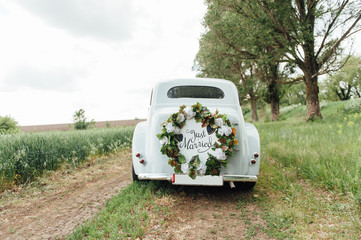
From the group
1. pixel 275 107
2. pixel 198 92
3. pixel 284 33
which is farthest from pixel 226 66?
pixel 198 92

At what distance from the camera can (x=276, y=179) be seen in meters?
4.73

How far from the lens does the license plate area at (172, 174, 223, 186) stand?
3.53 m

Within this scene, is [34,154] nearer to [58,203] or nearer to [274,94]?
[58,203]

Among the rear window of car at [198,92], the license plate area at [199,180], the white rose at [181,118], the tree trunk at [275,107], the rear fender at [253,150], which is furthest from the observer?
the tree trunk at [275,107]

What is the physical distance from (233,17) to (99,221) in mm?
11953

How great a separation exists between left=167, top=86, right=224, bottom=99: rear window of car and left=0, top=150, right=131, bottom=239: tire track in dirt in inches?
99.9

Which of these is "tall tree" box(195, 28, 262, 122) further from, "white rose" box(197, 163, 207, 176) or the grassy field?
"white rose" box(197, 163, 207, 176)

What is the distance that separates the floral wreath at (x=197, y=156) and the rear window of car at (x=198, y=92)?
1114 millimetres

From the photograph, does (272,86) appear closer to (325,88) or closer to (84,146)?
(84,146)

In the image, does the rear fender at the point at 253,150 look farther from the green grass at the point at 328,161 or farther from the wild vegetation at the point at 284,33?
the wild vegetation at the point at 284,33

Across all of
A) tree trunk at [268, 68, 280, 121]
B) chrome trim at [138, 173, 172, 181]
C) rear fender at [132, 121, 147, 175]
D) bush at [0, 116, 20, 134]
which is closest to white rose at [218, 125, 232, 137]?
chrome trim at [138, 173, 172, 181]

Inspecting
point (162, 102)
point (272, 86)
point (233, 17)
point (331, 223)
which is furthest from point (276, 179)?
point (272, 86)

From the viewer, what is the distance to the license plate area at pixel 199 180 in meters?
3.53

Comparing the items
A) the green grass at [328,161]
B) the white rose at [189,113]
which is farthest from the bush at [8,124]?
the green grass at [328,161]
